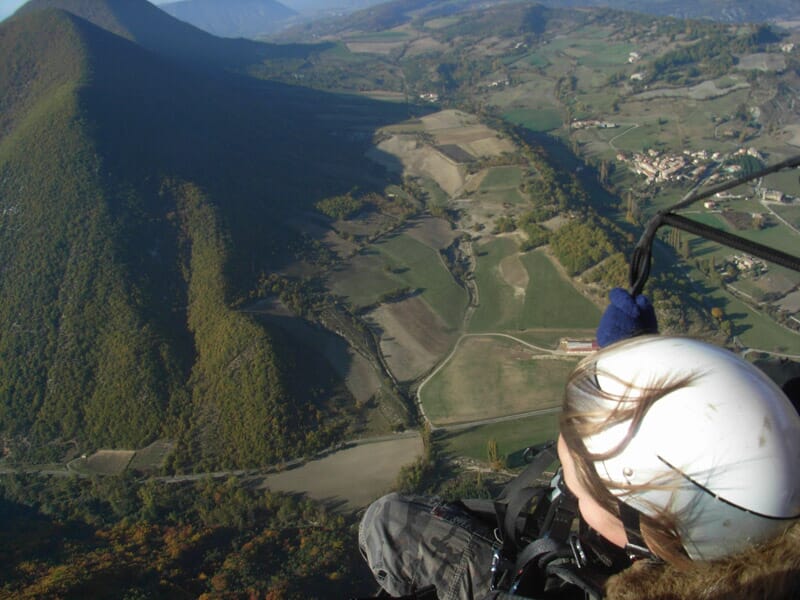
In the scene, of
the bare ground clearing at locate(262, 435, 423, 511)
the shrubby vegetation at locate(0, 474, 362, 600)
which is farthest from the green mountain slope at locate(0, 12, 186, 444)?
the bare ground clearing at locate(262, 435, 423, 511)

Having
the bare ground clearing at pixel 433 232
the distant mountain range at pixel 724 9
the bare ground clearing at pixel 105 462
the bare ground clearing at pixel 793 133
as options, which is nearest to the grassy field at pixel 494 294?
the bare ground clearing at pixel 433 232

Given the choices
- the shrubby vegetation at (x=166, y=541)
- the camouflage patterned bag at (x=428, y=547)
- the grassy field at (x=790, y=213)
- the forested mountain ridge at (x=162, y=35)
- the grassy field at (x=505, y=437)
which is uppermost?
the forested mountain ridge at (x=162, y=35)

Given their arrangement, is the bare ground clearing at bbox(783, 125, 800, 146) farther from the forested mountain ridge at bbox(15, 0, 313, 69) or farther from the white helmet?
the forested mountain ridge at bbox(15, 0, 313, 69)

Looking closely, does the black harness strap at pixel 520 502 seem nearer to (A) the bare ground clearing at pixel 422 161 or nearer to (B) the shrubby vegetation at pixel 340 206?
(B) the shrubby vegetation at pixel 340 206

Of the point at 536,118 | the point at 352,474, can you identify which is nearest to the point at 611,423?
the point at 352,474

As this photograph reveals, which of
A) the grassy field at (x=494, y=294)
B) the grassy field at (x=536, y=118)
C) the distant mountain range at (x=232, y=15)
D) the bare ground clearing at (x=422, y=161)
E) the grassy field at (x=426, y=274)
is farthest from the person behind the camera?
the distant mountain range at (x=232, y=15)

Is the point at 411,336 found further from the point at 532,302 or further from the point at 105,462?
the point at 105,462

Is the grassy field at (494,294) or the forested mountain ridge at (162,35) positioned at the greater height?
the forested mountain ridge at (162,35)
